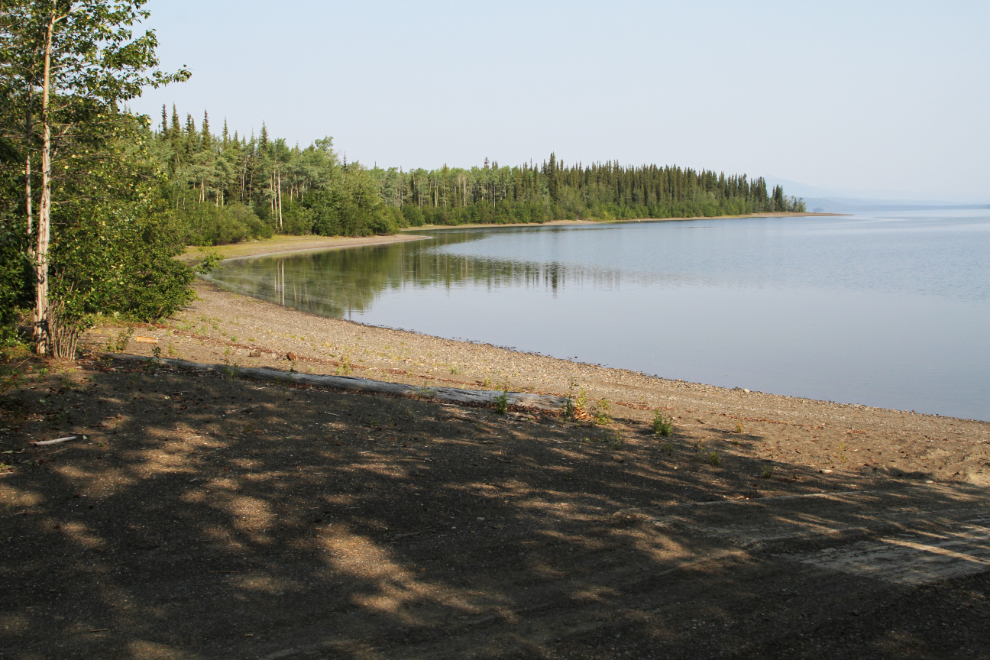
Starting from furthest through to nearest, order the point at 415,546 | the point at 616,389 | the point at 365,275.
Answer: the point at 365,275, the point at 616,389, the point at 415,546

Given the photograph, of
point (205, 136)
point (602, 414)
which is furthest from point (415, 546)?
point (205, 136)

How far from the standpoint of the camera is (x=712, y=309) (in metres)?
38.0

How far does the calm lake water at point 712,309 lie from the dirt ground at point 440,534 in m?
12.4

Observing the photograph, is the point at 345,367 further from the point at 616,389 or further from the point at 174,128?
the point at 174,128

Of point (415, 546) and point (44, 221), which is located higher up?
point (44, 221)

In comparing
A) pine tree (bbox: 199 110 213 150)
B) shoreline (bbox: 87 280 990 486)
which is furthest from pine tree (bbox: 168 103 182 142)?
shoreline (bbox: 87 280 990 486)

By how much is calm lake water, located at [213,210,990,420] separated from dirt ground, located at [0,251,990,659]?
12415 mm

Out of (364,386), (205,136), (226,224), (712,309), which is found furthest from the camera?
(205,136)

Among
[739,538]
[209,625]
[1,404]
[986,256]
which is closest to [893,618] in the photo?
[739,538]

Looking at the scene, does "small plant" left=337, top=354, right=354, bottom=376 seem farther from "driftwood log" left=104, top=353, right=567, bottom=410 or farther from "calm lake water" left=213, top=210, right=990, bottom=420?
"calm lake water" left=213, top=210, right=990, bottom=420

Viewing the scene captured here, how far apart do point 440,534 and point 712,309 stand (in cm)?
3390

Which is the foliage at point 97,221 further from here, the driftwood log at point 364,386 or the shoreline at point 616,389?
the shoreline at point 616,389

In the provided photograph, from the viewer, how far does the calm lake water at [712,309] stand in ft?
77.5

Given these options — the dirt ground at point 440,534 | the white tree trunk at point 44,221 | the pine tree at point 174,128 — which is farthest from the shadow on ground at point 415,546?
the pine tree at point 174,128
